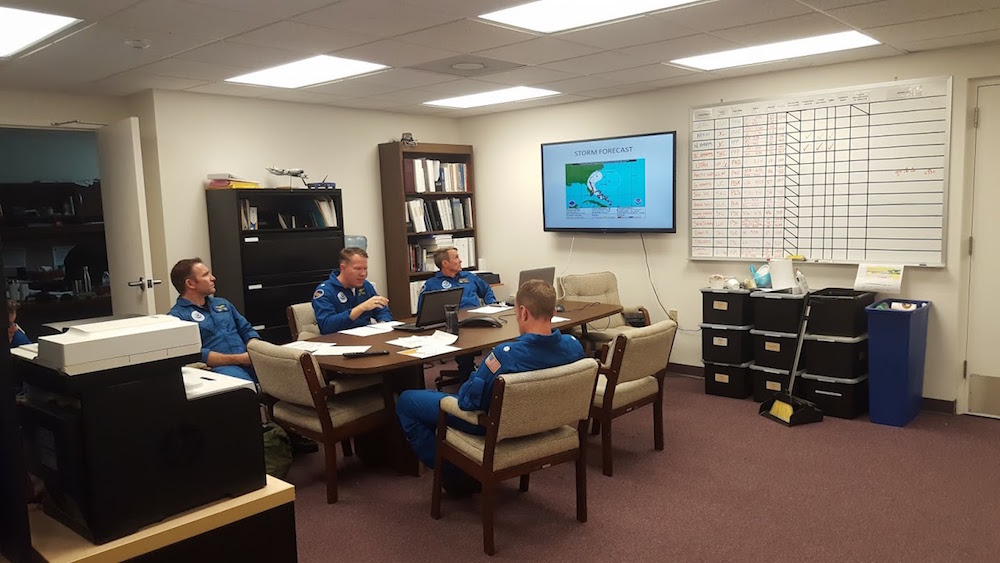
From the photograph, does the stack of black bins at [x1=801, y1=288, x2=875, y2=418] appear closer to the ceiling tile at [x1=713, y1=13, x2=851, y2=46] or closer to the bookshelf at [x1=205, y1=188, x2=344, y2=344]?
the ceiling tile at [x1=713, y1=13, x2=851, y2=46]

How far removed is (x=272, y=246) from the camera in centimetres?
534

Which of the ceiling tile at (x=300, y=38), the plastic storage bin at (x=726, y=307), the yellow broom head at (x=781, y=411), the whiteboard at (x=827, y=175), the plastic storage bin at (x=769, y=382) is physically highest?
the ceiling tile at (x=300, y=38)

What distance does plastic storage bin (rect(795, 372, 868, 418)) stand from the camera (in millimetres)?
4613

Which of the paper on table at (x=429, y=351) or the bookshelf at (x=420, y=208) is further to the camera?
the bookshelf at (x=420, y=208)

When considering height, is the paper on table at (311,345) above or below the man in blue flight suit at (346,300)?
below

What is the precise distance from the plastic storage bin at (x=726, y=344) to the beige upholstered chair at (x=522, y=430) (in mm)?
2417

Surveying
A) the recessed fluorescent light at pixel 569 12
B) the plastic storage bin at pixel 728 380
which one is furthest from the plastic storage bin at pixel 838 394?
the recessed fluorescent light at pixel 569 12

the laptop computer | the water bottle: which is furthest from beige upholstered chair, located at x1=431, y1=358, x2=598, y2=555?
the laptop computer

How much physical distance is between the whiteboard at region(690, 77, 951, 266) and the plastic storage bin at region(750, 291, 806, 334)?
51 centimetres

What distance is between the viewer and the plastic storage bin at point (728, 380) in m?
5.16

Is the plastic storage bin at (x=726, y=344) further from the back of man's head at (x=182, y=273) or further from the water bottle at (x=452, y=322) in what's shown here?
the back of man's head at (x=182, y=273)

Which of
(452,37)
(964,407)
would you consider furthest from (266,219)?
(964,407)

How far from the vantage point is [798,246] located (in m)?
5.21

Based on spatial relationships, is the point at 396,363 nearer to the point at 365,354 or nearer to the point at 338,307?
the point at 365,354
